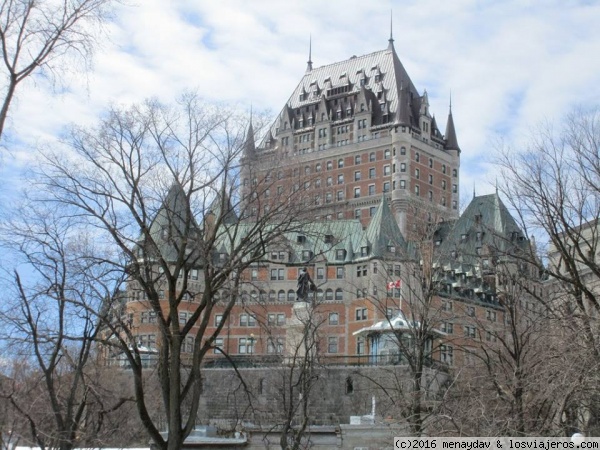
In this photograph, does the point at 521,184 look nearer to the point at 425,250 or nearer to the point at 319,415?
the point at 425,250

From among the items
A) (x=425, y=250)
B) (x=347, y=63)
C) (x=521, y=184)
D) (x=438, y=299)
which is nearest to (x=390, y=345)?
(x=438, y=299)

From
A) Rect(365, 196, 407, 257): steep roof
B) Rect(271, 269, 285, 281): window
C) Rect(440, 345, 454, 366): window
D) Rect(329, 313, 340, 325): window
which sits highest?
Rect(365, 196, 407, 257): steep roof

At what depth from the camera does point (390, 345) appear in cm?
6706

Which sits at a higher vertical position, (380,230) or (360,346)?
(380,230)

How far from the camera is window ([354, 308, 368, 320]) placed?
86550 mm

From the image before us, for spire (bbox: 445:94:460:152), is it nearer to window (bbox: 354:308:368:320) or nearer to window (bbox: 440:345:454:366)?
window (bbox: 354:308:368:320)

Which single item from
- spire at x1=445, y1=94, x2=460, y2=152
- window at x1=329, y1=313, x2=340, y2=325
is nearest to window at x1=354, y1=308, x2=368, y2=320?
window at x1=329, y1=313, x2=340, y2=325

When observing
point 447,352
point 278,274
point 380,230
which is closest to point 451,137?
point 380,230

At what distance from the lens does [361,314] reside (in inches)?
3425

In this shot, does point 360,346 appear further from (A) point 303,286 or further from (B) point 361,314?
(A) point 303,286

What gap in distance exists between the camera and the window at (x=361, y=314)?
86550mm

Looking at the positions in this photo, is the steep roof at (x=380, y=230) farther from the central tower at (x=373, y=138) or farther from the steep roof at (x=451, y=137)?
the steep roof at (x=451, y=137)

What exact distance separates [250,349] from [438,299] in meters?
17.8

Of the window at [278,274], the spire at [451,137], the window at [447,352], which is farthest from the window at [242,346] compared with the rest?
the spire at [451,137]
